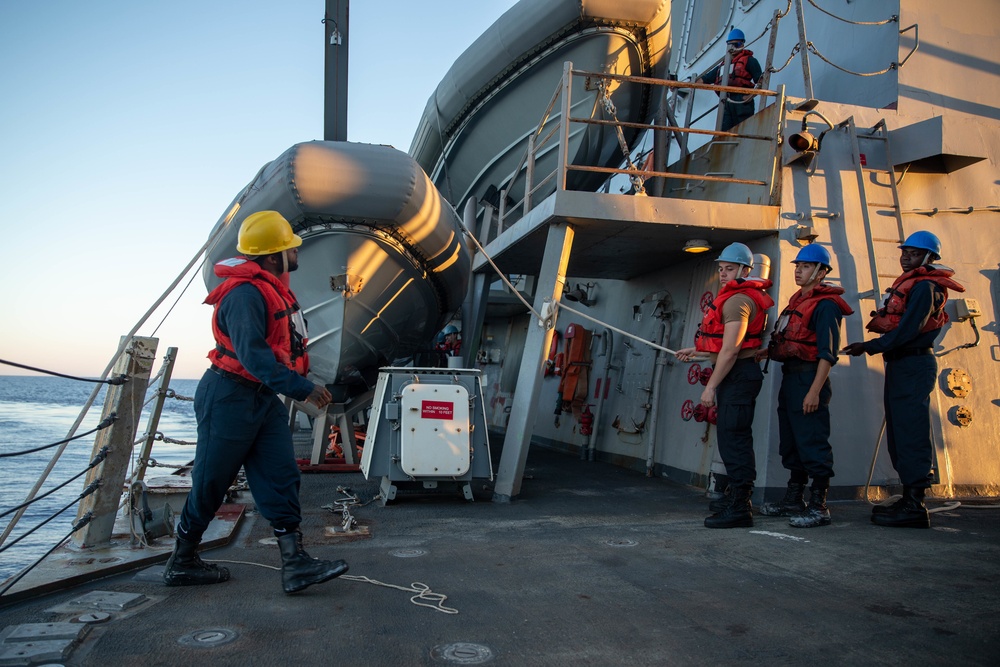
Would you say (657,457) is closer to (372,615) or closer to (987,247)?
(987,247)

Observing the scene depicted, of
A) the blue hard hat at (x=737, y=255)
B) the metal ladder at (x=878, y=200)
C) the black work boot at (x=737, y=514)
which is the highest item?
the metal ladder at (x=878, y=200)

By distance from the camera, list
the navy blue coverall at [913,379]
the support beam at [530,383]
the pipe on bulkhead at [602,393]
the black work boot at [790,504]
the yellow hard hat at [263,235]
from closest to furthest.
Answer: the yellow hard hat at [263,235] < the navy blue coverall at [913,379] < the black work boot at [790,504] < the support beam at [530,383] < the pipe on bulkhead at [602,393]

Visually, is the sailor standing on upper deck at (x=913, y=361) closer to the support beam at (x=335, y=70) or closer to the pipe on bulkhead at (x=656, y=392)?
the pipe on bulkhead at (x=656, y=392)

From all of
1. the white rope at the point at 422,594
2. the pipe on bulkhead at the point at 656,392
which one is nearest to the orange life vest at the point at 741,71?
the pipe on bulkhead at the point at 656,392

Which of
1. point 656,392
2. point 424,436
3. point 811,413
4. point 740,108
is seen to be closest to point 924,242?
point 811,413

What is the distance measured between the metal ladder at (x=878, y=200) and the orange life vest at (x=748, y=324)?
4.83 feet

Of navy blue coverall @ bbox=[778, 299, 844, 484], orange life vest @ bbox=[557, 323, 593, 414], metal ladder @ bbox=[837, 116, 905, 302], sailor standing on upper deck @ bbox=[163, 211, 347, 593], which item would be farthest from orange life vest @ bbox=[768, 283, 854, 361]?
orange life vest @ bbox=[557, 323, 593, 414]

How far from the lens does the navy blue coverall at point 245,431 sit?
271 centimetres

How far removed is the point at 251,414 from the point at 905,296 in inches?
140

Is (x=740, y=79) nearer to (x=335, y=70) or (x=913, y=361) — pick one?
(x=913, y=361)

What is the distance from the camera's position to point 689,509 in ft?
15.1

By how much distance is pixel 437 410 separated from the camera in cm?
491

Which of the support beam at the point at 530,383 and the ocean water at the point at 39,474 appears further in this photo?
the ocean water at the point at 39,474

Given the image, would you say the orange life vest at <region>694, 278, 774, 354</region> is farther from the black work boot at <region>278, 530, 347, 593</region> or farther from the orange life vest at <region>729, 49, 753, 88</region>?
the orange life vest at <region>729, 49, 753, 88</region>
